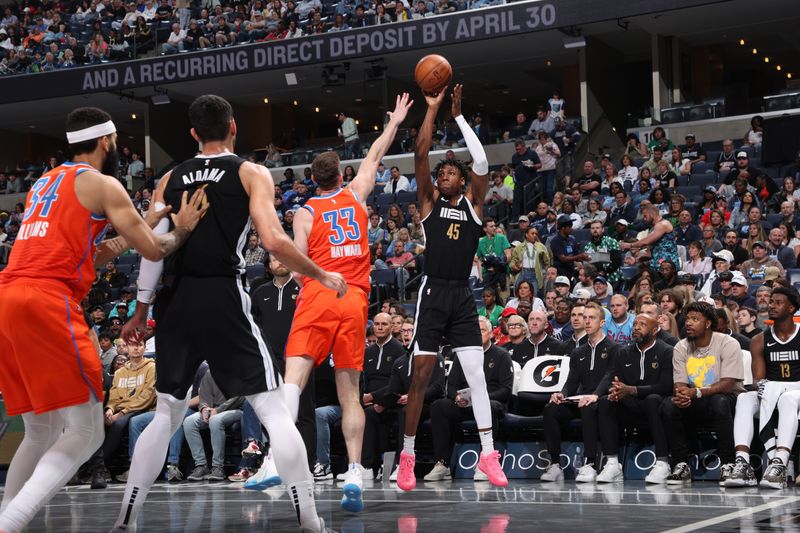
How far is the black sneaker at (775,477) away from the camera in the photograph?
8.41 meters

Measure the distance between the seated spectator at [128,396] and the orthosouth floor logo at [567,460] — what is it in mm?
3685

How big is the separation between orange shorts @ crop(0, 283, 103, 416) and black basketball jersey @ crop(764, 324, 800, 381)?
240 inches

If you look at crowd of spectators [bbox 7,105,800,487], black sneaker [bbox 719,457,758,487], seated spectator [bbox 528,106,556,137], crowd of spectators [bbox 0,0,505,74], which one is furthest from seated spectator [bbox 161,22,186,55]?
black sneaker [bbox 719,457,758,487]

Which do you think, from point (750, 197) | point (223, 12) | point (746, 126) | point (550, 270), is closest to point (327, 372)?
point (550, 270)

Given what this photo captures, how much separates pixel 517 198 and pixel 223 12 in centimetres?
1132

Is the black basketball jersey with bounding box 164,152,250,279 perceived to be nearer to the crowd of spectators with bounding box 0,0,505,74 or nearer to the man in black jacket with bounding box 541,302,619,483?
the man in black jacket with bounding box 541,302,619,483

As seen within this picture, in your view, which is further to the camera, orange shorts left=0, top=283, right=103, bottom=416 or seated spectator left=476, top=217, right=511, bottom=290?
seated spectator left=476, top=217, right=511, bottom=290

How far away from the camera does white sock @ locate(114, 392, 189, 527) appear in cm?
545

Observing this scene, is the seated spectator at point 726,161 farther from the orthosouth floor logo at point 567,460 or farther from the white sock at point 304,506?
the white sock at point 304,506

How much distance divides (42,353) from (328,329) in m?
2.28

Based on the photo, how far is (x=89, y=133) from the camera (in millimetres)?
5410

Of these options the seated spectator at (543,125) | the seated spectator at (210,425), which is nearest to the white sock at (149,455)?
the seated spectator at (210,425)

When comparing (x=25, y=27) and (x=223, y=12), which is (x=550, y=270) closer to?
(x=223, y=12)

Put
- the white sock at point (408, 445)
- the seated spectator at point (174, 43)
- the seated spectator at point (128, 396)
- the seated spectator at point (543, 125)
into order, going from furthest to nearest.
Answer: the seated spectator at point (174, 43) → the seated spectator at point (543, 125) → the seated spectator at point (128, 396) → the white sock at point (408, 445)
